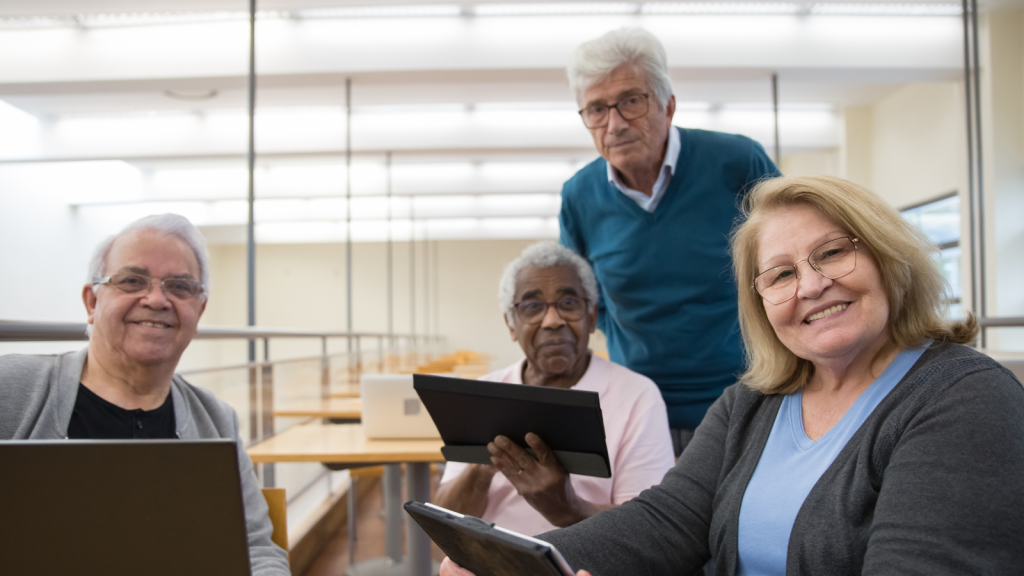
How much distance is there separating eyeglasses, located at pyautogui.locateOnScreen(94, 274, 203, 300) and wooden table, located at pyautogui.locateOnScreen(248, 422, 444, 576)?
0.95 m

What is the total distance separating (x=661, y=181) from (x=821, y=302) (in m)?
0.94

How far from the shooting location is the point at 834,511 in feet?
3.30

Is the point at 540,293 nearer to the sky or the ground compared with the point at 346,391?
nearer to the sky

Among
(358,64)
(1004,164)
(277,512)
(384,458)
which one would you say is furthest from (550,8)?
(277,512)

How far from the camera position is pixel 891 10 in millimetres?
4574

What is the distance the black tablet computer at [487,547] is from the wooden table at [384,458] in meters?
1.12

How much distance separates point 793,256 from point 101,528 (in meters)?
1.06

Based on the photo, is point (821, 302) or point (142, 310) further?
point (142, 310)

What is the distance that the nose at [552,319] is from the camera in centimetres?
180

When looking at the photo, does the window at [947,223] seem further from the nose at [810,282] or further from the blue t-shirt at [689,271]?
the nose at [810,282]

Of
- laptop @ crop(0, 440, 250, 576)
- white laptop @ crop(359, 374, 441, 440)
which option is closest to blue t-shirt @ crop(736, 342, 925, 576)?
laptop @ crop(0, 440, 250, 576)

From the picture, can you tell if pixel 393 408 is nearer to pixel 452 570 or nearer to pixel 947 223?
pixel 452 570

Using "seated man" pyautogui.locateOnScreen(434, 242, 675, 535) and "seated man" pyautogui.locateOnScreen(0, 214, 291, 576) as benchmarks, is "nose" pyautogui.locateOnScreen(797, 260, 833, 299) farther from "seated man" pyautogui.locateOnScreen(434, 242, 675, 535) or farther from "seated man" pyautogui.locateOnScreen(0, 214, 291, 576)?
"seated man" pyautogui.locateOnScreen(0, 214, 291, 576)

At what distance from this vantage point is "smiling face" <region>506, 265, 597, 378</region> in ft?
5.91
